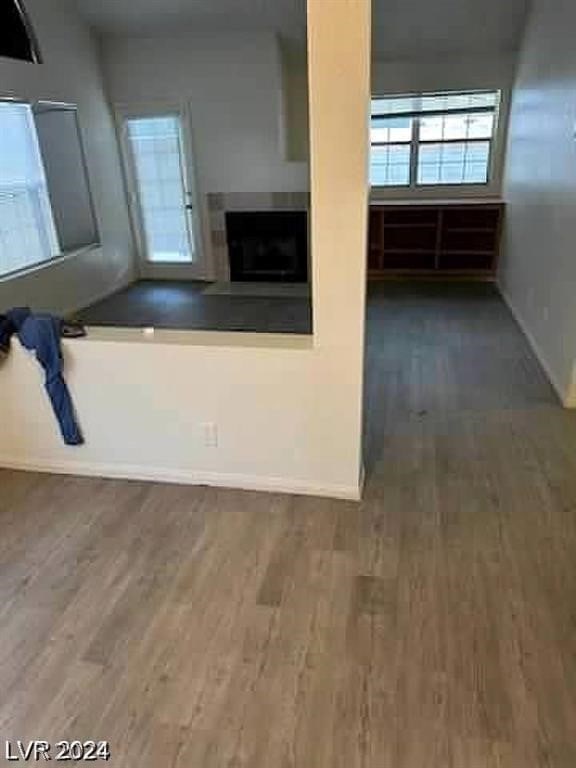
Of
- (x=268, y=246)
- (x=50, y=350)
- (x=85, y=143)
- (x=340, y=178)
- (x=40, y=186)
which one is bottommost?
(x=268, y=246)

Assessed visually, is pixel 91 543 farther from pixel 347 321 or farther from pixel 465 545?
pixel 465 545

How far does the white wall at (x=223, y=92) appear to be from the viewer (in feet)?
19.2

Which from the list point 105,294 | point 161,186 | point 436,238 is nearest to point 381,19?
point 436,238

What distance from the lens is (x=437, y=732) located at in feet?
4.94

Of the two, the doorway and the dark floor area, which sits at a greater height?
the doorway

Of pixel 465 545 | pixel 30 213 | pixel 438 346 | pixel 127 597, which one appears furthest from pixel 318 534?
pixel 30 213

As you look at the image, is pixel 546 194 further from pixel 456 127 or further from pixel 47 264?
pixel 47 264

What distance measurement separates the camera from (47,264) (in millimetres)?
5117

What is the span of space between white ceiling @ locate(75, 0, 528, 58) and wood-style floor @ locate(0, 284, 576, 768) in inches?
175

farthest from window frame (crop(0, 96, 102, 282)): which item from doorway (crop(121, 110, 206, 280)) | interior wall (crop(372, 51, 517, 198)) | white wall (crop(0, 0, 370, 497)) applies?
interior wall (crop(372, 51, 517, 198))

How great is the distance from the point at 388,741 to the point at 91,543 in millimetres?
1386

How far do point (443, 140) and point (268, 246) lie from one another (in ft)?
8.00

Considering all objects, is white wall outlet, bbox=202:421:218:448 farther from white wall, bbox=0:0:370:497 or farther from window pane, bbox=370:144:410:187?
window pane, bbox=370:144:410:187

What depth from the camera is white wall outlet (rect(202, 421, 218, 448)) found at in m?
2.48
